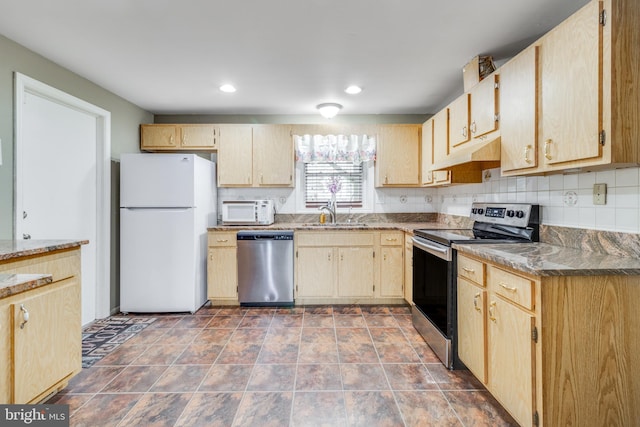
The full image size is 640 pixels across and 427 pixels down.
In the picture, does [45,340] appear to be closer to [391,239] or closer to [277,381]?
[277,381]

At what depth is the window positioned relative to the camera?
4.09m

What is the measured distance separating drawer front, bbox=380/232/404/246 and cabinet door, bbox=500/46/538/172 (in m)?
1.51

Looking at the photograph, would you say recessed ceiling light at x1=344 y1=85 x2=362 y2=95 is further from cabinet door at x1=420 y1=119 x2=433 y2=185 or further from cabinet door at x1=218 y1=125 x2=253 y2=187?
cabinet door at x1=218 y1=125 x2=253 y2=187

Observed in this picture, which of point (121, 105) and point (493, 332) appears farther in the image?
point (121, 105)

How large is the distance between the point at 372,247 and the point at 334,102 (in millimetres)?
1660

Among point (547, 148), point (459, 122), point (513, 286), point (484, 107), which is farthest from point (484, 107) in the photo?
point (513, 286)

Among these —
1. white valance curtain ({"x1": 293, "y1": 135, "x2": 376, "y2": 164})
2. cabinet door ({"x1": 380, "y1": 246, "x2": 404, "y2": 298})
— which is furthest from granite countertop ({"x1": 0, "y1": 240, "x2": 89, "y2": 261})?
cabinet door ({"x1": 380, "y1": 246, "x2": 404, "y2": 298})

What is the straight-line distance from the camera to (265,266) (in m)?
3.46

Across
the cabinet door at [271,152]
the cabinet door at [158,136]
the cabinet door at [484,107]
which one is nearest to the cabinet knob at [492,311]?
the cabinet door at [484,107]

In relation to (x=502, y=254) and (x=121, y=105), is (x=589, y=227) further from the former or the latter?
(x=121, y=105)

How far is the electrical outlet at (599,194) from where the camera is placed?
1.71 meters

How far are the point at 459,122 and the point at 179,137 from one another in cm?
304

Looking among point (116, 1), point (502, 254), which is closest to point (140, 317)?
point (116, 1)

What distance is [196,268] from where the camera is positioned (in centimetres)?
333
